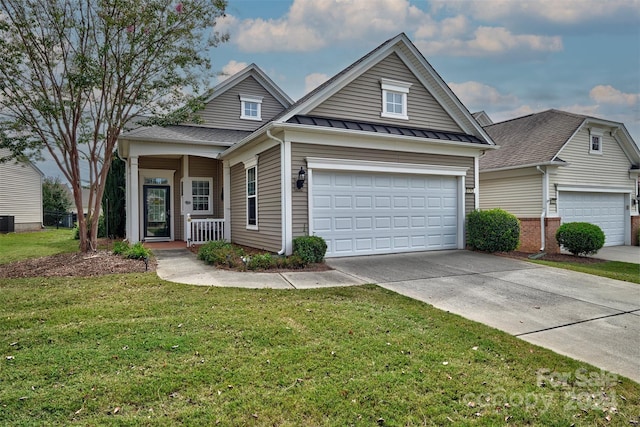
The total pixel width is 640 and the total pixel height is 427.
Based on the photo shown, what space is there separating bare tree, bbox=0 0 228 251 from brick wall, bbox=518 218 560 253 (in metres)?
12.1

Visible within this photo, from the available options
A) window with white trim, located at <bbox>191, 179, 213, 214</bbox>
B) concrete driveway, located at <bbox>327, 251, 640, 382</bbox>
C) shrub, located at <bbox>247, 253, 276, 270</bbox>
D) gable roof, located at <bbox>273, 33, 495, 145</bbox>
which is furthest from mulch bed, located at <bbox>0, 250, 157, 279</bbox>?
window with white trim, located at <bbox>191, 179, 213, 214</bbox>

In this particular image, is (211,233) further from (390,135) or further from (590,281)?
(590,281)

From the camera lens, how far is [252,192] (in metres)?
11.0

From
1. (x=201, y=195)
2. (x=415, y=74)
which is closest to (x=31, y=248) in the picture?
(x=201, y=195)

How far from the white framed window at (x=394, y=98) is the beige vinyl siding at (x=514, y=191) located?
21.8 feet

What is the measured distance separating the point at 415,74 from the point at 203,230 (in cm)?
849

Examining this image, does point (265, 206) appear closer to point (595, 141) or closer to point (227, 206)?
point (227, 206)

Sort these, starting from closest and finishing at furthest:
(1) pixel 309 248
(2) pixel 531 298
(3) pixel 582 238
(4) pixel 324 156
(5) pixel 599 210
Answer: (2) pixel 531 298
(1) pixel 309 248
(4) pixel 324 156
(3) pixel 582 238
(5) pixel 599 210

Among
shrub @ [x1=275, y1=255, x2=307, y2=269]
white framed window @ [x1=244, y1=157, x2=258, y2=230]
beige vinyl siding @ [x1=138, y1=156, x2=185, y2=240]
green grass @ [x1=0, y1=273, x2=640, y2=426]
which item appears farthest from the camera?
beige vinyl siding @ [x1=138, y1=156, x2=185, y2=240]

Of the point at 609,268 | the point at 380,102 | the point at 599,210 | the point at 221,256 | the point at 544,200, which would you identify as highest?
the point at 380,102

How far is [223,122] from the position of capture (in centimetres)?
1477

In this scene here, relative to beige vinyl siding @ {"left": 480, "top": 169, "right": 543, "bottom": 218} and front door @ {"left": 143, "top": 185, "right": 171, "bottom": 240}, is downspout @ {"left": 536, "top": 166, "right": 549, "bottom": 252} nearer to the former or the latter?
beige vinyl siding @ {"left": 480, "top": 169, "right": 543, "bottom": 218}

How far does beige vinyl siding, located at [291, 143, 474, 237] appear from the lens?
894 centimetres

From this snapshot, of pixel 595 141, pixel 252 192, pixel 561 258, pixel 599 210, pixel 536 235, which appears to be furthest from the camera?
pixel 599 210
